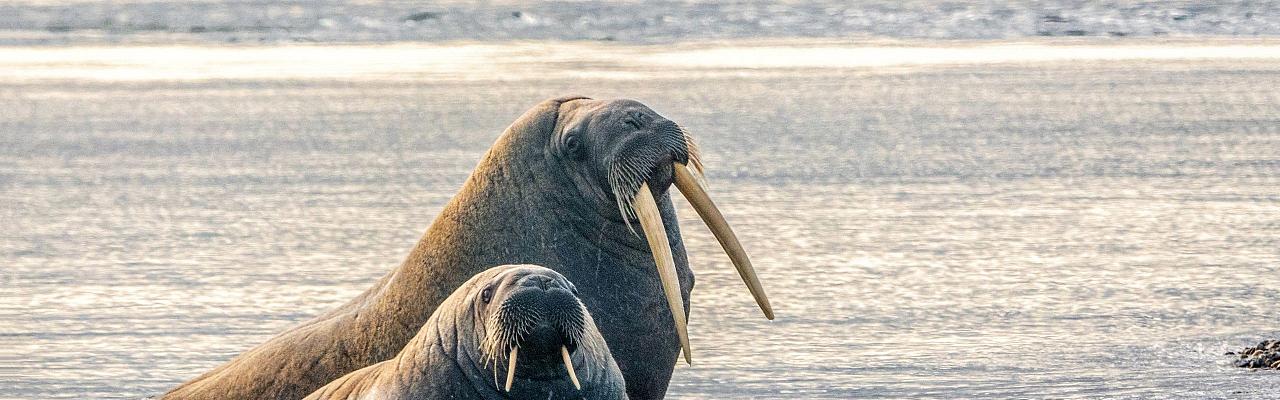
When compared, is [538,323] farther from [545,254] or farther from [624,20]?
[624,20]

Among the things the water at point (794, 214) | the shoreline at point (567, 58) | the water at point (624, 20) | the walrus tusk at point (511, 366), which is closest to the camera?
the walrus tusk at point (511, 366)

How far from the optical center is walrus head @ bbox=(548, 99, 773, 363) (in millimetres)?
4797

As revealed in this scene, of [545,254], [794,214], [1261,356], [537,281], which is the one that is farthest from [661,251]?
[794,214]

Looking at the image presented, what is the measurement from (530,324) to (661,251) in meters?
1.14

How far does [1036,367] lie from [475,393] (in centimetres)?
336

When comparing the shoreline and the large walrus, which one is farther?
the shoreline

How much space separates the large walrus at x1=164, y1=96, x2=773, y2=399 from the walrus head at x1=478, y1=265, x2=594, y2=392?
0.98 metres

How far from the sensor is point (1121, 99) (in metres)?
16.7

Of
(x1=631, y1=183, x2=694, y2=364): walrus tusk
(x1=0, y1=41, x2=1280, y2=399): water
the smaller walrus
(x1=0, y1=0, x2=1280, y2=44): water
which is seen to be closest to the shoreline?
(x1=0, y1=41, x2=1280, y2=399): water

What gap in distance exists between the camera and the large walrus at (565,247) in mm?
4840

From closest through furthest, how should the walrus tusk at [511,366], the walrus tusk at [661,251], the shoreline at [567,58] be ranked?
1. the walrus tusk at [511,366]
2. the walrus tusk at [661,251]
3. the shoreline at [567,58]

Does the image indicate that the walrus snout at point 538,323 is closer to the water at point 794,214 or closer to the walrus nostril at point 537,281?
the walrus nostril at point 537,281

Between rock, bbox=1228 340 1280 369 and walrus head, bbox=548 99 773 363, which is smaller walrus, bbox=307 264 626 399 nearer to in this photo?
walrus head, bbox=548 99 773 363

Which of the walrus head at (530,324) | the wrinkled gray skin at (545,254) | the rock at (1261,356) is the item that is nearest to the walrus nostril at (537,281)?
the walrus head at (530,324)
